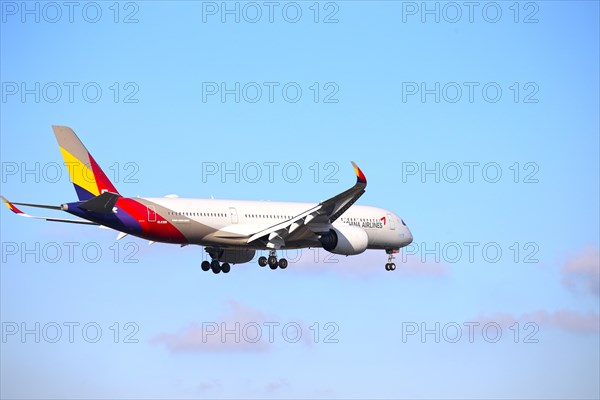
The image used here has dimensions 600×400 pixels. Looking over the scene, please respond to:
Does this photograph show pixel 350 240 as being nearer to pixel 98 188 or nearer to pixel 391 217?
pixel 391 217

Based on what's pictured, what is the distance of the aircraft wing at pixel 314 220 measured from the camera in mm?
69375

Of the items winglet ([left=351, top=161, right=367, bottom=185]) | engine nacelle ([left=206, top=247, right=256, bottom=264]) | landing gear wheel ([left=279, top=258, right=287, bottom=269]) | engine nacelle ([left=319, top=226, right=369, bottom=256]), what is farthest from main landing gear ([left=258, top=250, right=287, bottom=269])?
winglet ([left=351, top=161, right=367, bottom=185])

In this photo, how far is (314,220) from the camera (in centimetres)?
7200

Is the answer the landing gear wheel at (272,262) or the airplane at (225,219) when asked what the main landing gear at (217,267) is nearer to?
the airplane at (225,219)

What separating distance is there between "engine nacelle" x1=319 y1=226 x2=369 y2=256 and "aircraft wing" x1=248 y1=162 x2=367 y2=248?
2.05 feet

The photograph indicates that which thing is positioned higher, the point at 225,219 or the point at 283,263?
the point at 225,219

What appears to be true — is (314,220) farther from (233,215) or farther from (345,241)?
(233,215)

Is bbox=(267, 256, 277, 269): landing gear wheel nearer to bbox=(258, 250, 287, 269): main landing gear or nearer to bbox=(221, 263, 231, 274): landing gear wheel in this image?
bbox=(258, 250, 287, 269): main landing gear

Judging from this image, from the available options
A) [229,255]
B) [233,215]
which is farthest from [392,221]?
[233,215]

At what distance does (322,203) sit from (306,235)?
13.9ft

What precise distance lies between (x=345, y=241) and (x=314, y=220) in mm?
2768

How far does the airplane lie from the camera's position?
66.2 meters

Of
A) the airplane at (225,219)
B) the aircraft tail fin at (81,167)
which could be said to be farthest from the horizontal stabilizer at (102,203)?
the aircraft tail fin at (81,167)

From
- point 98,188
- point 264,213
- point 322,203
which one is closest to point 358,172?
point 322,203
